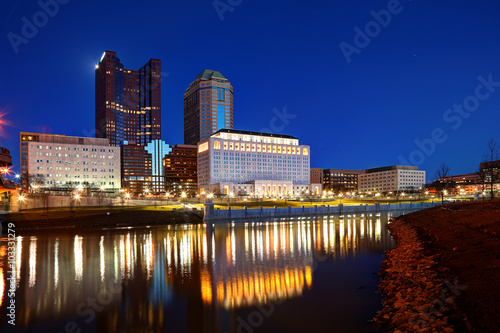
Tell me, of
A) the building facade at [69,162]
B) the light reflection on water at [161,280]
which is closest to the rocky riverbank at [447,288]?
the light reflection on water at [161,280]

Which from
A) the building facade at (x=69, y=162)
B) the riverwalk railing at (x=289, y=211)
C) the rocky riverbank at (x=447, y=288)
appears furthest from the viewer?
the building facade at (x=69, y=162)

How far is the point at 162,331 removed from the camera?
12164 millimetres

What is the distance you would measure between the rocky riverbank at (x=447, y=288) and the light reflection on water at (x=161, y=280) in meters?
3.65

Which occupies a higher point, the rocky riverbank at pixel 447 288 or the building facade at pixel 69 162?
the building facade at pixel 69 162

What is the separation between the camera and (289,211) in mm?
75188

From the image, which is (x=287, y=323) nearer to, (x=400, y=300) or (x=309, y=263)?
(x=400, y=300)

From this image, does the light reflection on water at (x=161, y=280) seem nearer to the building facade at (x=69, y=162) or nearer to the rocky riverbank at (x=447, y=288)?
the rocky riverbank at (x=447, y=288)

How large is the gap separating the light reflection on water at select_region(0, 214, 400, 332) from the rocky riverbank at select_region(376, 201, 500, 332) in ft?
12.0

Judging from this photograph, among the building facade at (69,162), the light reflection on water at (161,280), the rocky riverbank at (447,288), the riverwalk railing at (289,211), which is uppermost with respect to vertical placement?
the building facade at (69,162)

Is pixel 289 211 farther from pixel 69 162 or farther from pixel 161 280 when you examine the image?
pixel 69 162

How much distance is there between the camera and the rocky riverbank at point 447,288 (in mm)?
10398

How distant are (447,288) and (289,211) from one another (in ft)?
203

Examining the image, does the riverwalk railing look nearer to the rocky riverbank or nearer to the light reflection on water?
the light reflection on water

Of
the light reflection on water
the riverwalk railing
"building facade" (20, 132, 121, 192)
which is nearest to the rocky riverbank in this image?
the light reflection on water
